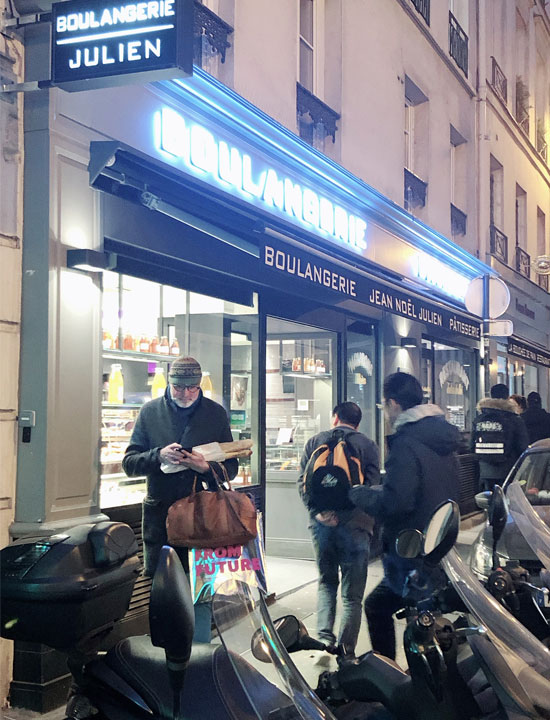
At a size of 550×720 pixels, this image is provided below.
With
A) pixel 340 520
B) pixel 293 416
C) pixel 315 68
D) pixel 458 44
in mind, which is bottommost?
pixel 340 520

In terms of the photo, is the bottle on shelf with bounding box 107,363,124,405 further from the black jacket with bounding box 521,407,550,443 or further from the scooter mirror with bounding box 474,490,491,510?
the black jacket with bounding box 521,407,550,443

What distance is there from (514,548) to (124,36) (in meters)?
3.42

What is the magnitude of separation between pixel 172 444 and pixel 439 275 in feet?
29.5

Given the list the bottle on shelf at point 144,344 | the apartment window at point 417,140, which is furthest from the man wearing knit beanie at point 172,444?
the apartment window at point 417,140

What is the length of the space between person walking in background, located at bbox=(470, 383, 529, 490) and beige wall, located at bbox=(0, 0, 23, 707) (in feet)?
17.7

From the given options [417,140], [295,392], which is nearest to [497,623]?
[295,392]

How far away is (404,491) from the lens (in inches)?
165

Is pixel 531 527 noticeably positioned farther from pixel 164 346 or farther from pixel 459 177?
pixel 459 177

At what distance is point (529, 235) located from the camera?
1928 cm

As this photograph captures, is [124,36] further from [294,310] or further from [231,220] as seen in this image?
[294,310]

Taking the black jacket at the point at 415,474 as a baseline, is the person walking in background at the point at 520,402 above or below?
above

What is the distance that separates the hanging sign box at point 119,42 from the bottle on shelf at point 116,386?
7.22ft

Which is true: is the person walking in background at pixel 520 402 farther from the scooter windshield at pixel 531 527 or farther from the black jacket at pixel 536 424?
the scooter windshield at pixel 531 527

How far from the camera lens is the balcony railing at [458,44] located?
45.1 ft
